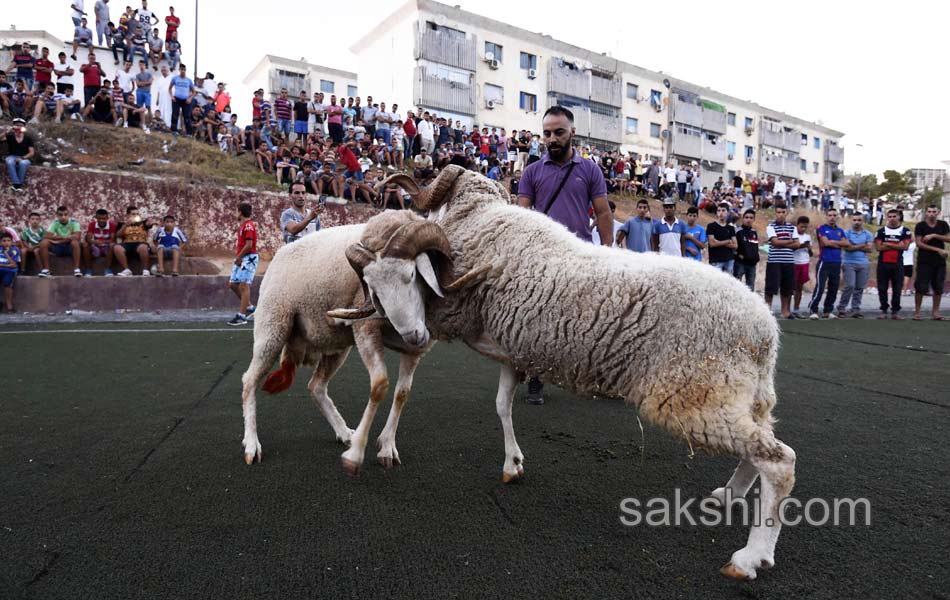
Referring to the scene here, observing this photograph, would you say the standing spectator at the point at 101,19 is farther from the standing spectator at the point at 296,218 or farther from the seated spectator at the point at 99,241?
the standing spectator at the point at 296,218

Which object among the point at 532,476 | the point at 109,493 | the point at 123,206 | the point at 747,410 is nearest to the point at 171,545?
the point at 109,493

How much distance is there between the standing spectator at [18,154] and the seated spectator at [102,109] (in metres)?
2.77

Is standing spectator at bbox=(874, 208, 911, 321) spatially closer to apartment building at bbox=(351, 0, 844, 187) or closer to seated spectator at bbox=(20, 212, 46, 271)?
seated spectator at bbox=(20, 212, 46, 271)

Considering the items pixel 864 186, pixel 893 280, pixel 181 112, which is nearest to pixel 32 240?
pixel 181 112

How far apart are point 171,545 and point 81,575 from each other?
0.31 meters

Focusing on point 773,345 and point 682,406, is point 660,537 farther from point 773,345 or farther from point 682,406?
point 773,345

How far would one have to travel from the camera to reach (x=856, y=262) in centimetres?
1088

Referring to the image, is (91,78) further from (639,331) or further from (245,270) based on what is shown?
(639,331)

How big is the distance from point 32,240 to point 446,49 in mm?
25689

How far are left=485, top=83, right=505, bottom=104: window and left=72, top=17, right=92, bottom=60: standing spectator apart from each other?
20.7 meters

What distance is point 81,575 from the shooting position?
79.3 inches

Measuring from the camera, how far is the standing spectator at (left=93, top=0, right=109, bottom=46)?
17.9m

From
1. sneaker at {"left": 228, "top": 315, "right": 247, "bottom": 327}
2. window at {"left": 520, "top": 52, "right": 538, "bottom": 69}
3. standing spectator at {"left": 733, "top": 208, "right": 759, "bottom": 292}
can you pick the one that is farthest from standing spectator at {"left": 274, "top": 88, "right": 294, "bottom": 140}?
window at {"left": 520, "top": 52, "right": 538, "bottom": 69}

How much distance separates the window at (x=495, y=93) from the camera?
33.5 m
